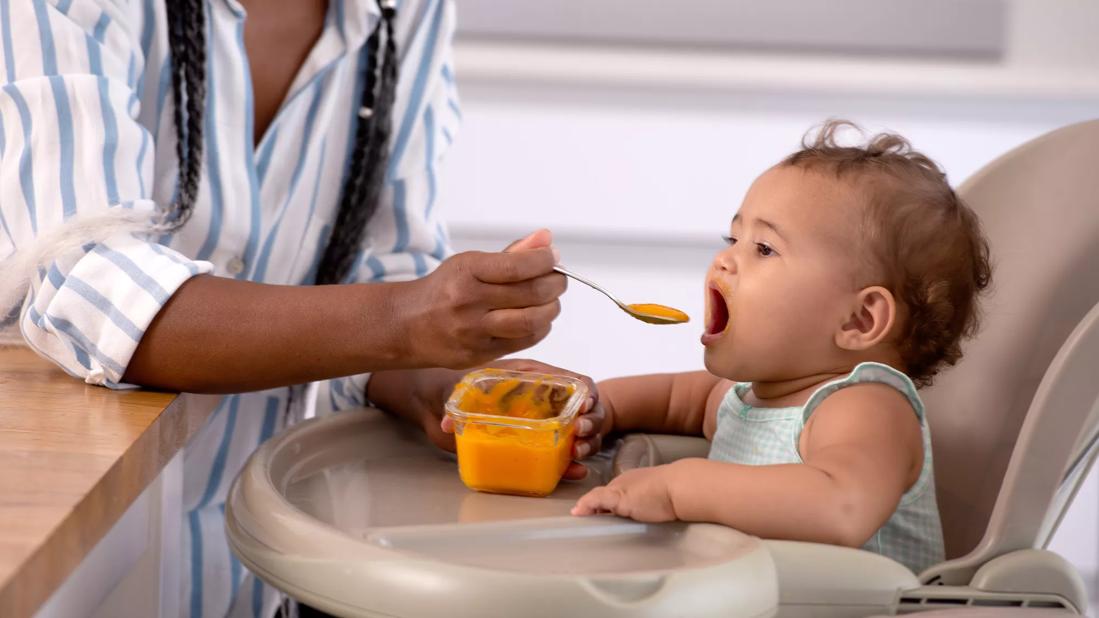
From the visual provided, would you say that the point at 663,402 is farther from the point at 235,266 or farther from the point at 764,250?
the point at 235,266

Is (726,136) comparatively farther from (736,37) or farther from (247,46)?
(247,46)

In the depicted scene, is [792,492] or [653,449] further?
[653,449]

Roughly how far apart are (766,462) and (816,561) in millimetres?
190

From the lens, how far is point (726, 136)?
191cm

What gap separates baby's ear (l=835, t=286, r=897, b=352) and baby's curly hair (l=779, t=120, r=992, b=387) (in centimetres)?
1

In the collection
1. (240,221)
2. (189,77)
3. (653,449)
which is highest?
(189,77)

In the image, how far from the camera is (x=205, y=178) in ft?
3.26

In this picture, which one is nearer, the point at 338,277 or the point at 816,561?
the point at 816,561

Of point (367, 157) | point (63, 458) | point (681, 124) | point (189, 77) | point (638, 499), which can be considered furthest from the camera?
point (681, 124)

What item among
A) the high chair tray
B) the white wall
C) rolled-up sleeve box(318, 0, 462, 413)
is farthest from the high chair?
the white wall

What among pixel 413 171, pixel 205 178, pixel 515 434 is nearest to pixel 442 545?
pixel 515 434

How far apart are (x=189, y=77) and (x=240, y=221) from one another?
12 centimetres

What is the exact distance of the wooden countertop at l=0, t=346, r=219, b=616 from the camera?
1.73ft

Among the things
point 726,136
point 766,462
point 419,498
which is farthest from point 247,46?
point 726,136
